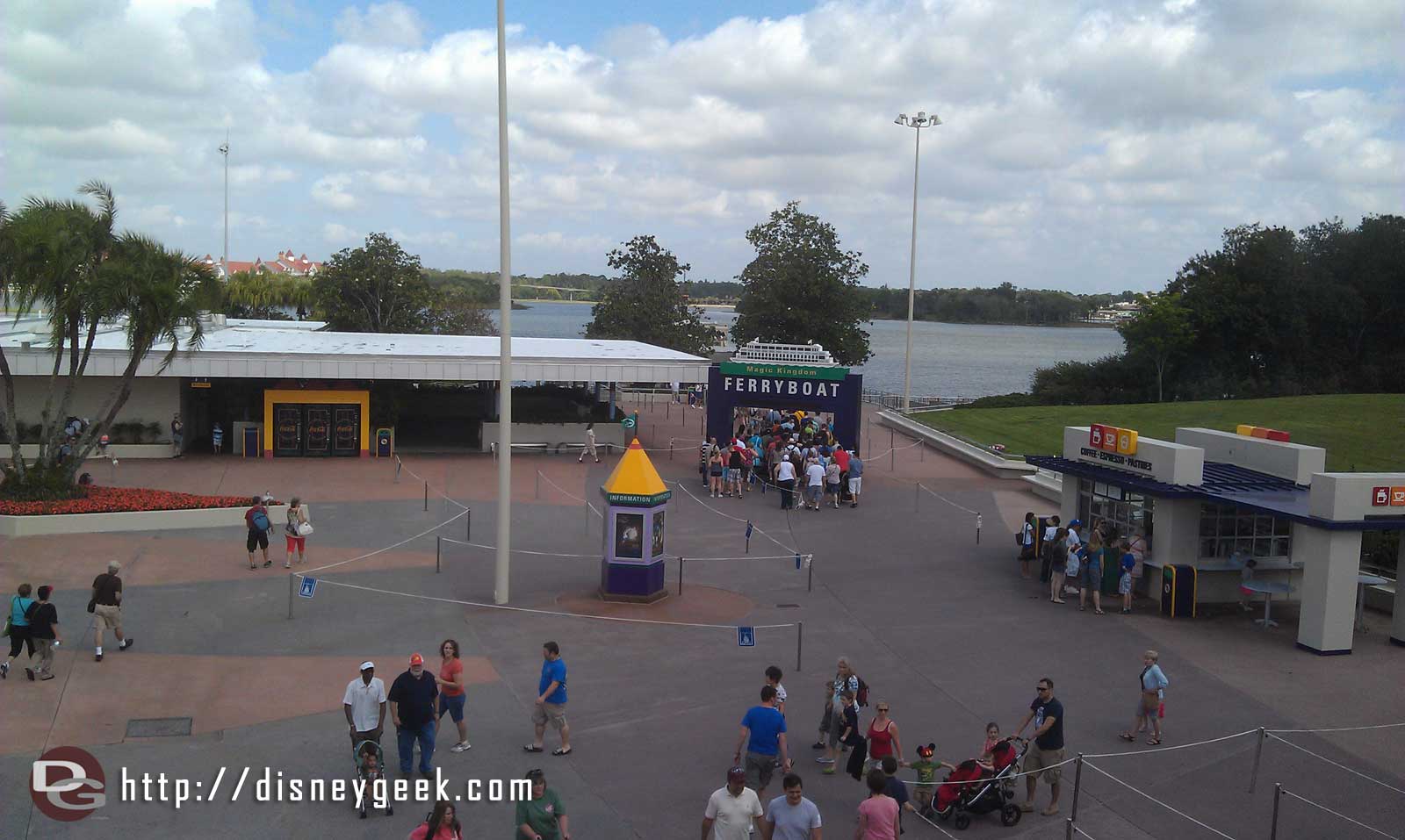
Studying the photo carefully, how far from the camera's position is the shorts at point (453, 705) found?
38.1ft

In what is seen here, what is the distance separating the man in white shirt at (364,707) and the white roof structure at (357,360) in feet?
70.0

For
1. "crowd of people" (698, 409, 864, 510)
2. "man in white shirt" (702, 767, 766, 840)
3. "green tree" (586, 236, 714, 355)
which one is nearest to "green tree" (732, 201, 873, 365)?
"green tree" (586, 236, 714, 355)

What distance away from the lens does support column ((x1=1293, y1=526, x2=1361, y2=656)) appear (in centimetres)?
1633

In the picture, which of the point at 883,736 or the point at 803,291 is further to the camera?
the point at 803,291

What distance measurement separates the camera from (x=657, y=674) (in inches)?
578

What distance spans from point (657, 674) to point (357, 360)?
21.0 m

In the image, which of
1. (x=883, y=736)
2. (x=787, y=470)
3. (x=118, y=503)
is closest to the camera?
(x=883, y=736)

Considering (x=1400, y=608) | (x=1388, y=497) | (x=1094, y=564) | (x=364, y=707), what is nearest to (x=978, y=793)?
(x=364, y=707)

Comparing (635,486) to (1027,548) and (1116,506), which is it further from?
(1116,506)

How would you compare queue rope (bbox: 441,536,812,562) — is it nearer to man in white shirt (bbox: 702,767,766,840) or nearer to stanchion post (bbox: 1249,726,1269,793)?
stanchion post (bbox: 1249,726,1269,793)

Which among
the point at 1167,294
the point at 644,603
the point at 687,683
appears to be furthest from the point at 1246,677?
the point at 1167,294

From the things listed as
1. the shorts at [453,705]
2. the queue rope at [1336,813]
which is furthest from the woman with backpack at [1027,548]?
the shorts at [453,705]

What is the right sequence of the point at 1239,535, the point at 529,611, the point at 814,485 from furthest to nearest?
1. the point at 814,485
2. the point at 1239,535
3. the point at 529,611

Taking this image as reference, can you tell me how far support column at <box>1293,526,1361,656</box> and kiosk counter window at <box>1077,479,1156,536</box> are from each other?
3274 millimetres
